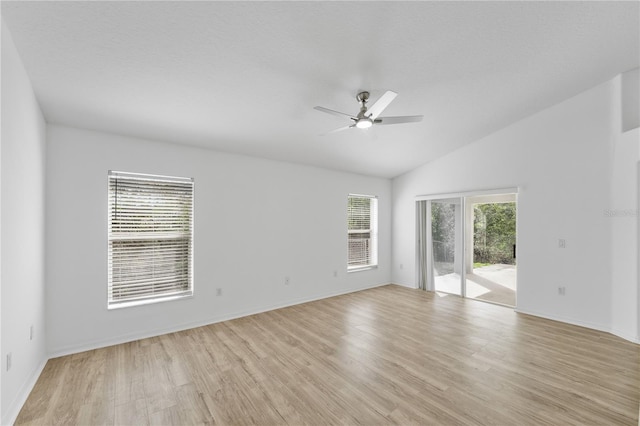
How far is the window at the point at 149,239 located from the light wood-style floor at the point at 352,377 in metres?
0.63

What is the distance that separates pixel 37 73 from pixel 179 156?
1611 mm

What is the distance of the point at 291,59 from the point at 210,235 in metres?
2.69

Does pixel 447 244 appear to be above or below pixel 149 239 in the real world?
below

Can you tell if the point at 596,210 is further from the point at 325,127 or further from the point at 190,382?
the point at 190,382

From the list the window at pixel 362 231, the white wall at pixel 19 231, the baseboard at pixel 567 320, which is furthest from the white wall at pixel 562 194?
the white wall at pixel 19 231

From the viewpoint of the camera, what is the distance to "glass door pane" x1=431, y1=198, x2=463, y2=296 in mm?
5371

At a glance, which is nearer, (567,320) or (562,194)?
(567,320)

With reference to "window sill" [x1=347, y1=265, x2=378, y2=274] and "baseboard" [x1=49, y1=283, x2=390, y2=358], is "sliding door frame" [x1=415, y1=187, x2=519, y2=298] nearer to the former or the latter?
"window sill" [x1=347, y1=265, x2=378, y2=274]

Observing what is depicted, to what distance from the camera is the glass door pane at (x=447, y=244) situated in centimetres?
537

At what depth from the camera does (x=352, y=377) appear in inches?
101

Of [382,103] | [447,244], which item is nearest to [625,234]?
[447,244]

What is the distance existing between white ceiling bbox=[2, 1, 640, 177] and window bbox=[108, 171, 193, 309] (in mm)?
701

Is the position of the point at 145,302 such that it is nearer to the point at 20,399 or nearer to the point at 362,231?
the point at 20,399

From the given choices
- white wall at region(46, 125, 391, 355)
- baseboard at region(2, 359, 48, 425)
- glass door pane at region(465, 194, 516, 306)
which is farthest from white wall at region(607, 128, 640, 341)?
baseboard at region(2, 359, 48, 425)
